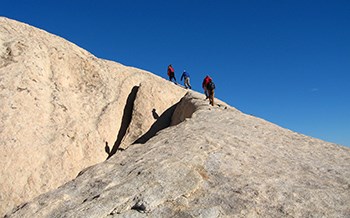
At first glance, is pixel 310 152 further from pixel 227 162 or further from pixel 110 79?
pixel 110 79

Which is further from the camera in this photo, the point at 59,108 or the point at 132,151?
the point at 59,108

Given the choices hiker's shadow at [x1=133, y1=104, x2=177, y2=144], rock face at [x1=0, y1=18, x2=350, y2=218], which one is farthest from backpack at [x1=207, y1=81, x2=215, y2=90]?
hiker's shadow at [x1=133, y1=104, x2=177, y2=144]

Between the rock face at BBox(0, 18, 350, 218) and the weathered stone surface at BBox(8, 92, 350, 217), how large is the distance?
0.04 m

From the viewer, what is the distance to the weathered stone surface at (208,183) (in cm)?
923

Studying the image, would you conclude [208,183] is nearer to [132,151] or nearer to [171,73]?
[132,151]

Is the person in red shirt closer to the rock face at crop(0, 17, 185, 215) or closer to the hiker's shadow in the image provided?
the rock face at crop(0, 17, 185, 215)

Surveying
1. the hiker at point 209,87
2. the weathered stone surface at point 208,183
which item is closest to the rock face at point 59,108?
the hiker at point 209,87

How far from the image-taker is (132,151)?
14.6 metres

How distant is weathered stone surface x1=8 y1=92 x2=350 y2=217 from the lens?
9.23 metres

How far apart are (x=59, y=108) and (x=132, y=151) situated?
10.1m

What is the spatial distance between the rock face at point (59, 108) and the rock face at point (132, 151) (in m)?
0.07

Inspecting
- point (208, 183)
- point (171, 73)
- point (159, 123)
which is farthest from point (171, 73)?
point (208, 183)

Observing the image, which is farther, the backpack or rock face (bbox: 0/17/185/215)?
the backpack

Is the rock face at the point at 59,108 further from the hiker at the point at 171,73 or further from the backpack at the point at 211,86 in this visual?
the backpack at the point at 211,86
